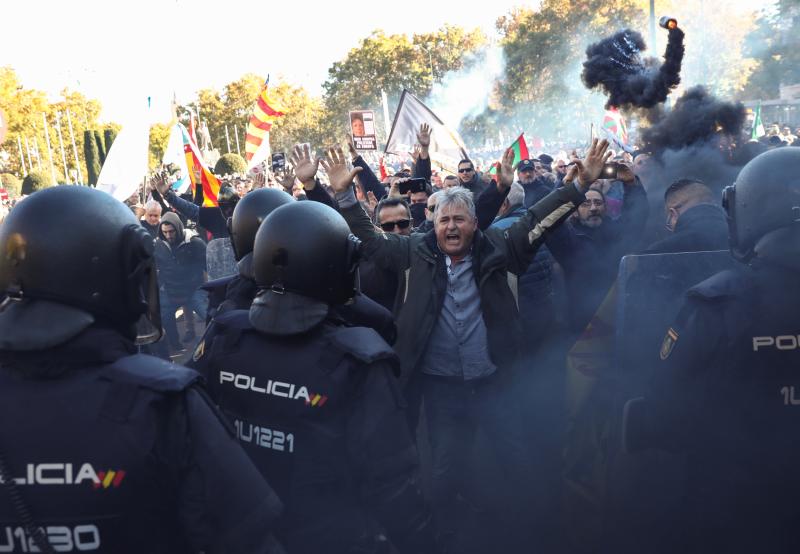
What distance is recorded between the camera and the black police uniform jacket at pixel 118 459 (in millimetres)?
1675

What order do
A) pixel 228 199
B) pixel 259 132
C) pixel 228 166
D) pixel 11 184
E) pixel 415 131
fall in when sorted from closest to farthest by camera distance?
pixel 228 199, pixel 415 131, pixel 259 132, pixel 228 166, pixel 11 184

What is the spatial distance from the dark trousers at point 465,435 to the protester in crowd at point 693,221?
1.28 metres

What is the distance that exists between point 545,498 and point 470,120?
43412 millimetres

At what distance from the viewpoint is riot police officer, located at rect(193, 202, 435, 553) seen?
2.32 meters

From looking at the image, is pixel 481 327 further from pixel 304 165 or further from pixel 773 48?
pixel 773 48

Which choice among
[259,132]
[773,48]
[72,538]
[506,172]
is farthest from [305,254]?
[773,48]

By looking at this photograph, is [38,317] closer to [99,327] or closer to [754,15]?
[99,327]

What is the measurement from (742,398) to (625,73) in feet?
17.1

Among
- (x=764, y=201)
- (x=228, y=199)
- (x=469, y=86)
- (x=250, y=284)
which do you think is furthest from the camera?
(x=469, y=86)

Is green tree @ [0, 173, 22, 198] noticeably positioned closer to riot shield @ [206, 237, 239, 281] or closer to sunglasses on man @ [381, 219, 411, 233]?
riot shield @ [206, 237, 239, 281]

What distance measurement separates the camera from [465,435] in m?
4.20

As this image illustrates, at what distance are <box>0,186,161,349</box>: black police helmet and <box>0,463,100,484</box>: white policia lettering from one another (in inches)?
11.3

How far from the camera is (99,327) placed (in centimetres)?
184

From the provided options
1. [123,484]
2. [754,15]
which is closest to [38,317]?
[123,484]
